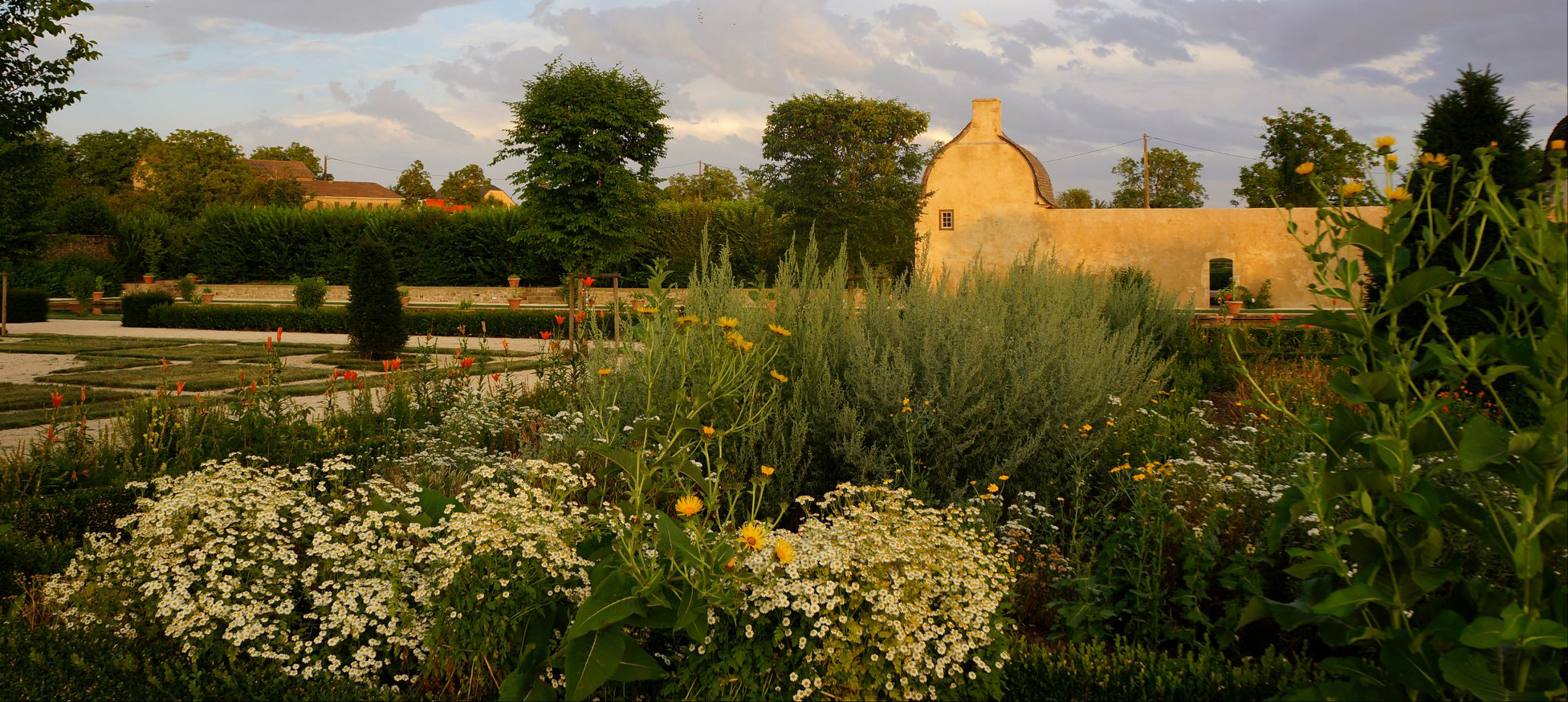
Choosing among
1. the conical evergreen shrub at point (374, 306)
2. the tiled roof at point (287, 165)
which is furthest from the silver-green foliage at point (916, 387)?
the tiled roof at point (287, 165)

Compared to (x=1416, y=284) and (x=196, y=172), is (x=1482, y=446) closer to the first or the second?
(x=1416, y=284)

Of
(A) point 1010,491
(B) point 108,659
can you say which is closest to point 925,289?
(A) point 1010,491

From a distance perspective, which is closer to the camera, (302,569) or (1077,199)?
(302,569)

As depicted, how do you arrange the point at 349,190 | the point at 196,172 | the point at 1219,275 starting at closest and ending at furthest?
the point at 1219,275 → the point at 196,172 → the point at 349,190

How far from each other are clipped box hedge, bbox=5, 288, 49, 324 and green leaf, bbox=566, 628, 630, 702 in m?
22.1

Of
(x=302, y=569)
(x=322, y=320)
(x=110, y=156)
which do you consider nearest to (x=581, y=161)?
(x=322, y=320)

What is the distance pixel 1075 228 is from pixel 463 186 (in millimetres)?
33461

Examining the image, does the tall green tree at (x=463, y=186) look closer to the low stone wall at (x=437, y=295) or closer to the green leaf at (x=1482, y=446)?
the low stone wall at (x=437, y=295)

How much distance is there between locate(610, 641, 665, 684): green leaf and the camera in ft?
6.92

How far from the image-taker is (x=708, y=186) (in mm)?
43844

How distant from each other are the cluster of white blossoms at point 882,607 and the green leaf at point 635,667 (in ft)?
0.90

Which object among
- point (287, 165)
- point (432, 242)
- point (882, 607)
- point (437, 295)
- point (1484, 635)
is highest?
point (287, 165)

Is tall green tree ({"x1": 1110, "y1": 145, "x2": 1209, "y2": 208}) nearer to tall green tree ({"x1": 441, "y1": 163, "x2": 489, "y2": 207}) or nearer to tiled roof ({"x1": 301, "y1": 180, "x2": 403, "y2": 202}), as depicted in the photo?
tall green tree ({"x1": 441, "y1": 163, "x2": 489, "y2": 207})

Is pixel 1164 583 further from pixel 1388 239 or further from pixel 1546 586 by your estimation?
pixel 1388 239
